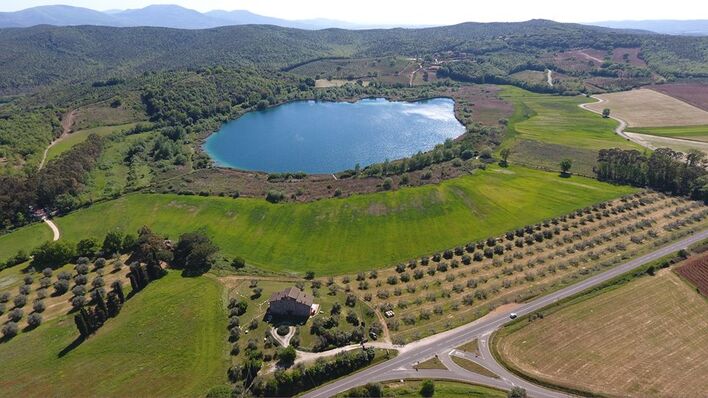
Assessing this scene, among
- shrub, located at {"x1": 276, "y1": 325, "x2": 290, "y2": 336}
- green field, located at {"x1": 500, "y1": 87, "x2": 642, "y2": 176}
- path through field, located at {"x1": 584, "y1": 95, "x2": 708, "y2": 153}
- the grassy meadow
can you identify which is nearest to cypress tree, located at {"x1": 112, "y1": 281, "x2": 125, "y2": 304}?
shrub, located at {"x1": 276, "y1": 325, "x2": 290, "y2": 336}

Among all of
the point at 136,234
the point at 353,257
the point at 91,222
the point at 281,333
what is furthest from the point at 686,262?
the point at 91,222

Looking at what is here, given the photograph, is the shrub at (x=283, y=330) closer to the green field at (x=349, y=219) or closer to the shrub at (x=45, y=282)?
the green field at (x=349, y=219)

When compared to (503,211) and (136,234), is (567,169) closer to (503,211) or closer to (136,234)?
(503,211)

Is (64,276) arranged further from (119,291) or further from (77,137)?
(77,137)

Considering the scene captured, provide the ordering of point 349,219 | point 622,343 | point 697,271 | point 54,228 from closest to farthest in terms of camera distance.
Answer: point 622,343 → point 697,271 → point 349,219 → point 54,228

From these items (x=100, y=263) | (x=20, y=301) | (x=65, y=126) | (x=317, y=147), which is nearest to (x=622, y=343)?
(x=100, y=263)

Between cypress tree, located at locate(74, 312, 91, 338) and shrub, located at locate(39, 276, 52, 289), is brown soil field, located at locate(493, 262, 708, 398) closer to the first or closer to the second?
cypress tree, located at locate(74, 312, 91, 338)
